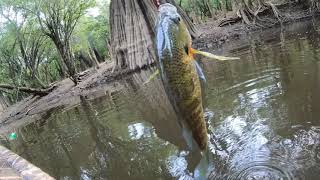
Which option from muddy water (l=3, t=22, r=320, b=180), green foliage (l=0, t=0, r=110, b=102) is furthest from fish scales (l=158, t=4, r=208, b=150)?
green foliage (l=0, t=0, r=110, b=102)

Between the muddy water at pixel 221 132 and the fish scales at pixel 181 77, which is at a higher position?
the fish scales at pixel 181 77

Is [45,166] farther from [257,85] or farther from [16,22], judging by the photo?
[16,22]

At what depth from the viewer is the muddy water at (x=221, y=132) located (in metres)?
5.44

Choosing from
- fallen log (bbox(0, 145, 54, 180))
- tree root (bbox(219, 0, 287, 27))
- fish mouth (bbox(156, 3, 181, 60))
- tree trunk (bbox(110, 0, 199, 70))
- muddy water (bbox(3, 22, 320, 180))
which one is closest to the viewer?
fish mouth (bbox(156, 3, 181, 60))

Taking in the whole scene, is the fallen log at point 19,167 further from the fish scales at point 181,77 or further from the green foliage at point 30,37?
the green foliage at point 30,37

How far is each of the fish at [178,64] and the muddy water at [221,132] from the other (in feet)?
8.68

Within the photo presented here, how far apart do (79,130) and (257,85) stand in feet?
15.5

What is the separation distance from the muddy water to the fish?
2.65 metres

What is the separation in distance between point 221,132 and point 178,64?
4382 millimetres

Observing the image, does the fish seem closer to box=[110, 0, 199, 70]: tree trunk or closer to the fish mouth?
the fish mouth

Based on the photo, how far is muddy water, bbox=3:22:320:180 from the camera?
5.44m

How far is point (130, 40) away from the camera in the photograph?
19.0 m

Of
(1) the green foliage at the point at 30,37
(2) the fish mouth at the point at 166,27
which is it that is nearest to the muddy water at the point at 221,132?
(2) the fish mouth at the point at 166,27

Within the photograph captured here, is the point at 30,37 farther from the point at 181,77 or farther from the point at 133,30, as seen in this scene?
the point at 181,77
